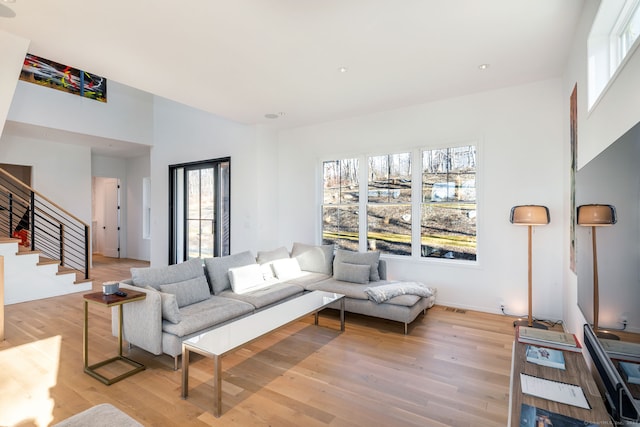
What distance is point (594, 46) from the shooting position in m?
2.33

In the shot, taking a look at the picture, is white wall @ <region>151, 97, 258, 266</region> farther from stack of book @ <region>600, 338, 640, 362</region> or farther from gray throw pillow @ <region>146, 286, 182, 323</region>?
stack of book @ <region>600, 338, 640, 362</region>

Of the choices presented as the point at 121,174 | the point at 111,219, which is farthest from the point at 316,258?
the point at 111,219

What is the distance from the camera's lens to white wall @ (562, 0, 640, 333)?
5.08 feet

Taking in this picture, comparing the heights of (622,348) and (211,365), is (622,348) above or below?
above

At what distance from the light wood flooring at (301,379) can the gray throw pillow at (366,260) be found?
704 mm

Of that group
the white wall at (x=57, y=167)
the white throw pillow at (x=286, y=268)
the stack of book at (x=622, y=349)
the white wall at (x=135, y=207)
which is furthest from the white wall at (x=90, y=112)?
the stack of book at (x=622, y=349)

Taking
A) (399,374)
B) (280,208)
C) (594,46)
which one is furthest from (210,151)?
(594,46)

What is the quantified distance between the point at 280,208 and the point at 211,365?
3.58 metres

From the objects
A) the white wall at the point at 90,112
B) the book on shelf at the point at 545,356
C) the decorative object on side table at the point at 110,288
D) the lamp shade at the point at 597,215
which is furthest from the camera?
the white wall at the point at 90,112

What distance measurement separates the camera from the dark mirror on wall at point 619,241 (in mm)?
1080

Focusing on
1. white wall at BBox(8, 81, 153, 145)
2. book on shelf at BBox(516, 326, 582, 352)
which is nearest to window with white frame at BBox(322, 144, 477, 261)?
book on shelf at BBox(516, 326, 582, 352)

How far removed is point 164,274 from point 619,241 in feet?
11.4

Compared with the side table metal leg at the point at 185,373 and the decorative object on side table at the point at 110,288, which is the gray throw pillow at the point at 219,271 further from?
the side table metal leg at the point at 185,373

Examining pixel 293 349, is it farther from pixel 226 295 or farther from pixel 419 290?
pixel 419 290
